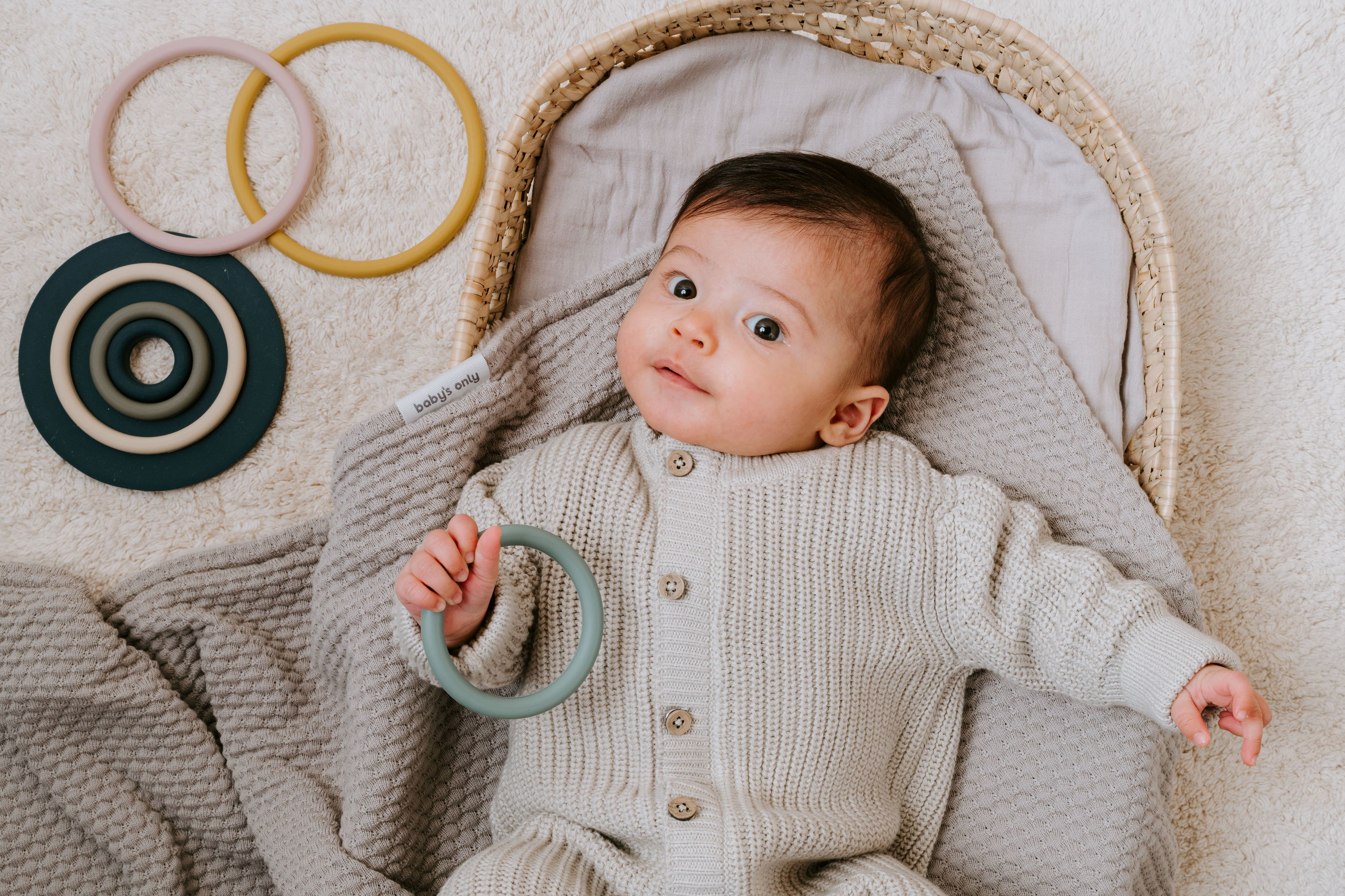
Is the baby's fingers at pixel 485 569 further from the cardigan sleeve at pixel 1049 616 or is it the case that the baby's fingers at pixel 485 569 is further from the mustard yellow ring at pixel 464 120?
the mustard yellow ring at pixel 464 120

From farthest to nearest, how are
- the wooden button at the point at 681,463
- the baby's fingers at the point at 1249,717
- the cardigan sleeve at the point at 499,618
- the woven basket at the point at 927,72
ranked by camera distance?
the woven basket at the point at 927,72
the wooden button at the point at 681,463
the cardigan sleeve at the point at 499,618
the baby's fingers at the point at 1249,717

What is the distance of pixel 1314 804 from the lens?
1.45 metres

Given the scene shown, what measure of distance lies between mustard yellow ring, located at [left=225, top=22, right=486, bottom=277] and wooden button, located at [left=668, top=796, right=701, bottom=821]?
0.95 meters

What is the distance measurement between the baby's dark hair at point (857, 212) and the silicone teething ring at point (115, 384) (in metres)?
0.79

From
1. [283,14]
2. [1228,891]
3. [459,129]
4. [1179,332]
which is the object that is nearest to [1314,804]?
[1228,891]

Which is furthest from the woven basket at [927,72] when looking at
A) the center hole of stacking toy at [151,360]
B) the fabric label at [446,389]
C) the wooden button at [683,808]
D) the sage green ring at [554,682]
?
the wooden button at [683,808]

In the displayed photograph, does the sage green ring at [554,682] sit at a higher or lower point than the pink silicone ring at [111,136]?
A: lower

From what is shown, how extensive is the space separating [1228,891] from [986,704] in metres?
0.52

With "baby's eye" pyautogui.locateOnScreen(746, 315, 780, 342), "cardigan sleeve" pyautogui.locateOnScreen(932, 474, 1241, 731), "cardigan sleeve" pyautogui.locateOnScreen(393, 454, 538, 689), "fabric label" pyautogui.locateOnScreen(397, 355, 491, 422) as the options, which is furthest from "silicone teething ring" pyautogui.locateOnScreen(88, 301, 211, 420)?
"cardigan sleeve" pyautogui.locateOnScreen(932, 474, 1241, 731)

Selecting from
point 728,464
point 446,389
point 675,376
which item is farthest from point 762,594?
point 446,389

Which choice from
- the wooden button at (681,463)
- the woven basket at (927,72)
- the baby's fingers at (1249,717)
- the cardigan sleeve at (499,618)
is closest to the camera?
the baby's fingers at (1249,717)

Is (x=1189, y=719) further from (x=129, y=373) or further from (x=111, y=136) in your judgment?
(x=111, y=136)

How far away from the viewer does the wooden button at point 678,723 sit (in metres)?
1.13

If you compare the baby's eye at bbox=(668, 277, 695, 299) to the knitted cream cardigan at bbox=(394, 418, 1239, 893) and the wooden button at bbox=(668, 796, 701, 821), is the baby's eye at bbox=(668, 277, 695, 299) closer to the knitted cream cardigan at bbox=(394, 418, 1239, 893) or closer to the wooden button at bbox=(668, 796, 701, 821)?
the knitted cream cardigan at bbox=(394, 418, 1239, 893)
